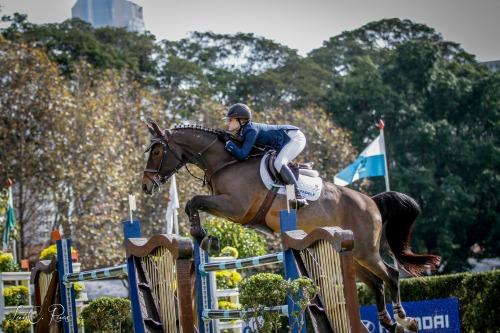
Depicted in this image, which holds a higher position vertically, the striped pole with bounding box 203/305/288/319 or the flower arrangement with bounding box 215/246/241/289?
the flower arrangement with bounding box 215/246/241/289

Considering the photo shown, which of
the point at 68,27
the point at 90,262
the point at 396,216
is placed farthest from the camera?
the point at 68,27

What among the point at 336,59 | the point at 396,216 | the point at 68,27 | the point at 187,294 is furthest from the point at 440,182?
the point at 187,294

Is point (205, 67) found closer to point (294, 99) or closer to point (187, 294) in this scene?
point (294, 99)

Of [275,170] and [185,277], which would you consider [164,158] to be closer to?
[275,170]

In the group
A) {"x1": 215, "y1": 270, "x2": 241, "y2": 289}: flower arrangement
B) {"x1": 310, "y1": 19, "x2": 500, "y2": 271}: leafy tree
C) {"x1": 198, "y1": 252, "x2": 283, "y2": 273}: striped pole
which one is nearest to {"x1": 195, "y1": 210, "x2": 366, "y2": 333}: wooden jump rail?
{"x1": 198, "y1": 252, "x2": 283, "y2": 273}: striped pole

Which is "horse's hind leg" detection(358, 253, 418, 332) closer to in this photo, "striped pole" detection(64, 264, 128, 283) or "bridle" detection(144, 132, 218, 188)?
"bridle" detection(144, 132, 218, 188)

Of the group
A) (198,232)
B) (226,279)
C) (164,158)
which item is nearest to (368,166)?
(226,279)

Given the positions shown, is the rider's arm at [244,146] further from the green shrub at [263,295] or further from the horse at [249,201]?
the green shrub at [263,295]

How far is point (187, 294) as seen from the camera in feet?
23.9

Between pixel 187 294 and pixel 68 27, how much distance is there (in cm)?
3357

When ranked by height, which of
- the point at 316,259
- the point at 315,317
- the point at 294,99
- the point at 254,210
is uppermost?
the point at 294,99

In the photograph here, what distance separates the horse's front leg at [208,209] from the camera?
837 cm

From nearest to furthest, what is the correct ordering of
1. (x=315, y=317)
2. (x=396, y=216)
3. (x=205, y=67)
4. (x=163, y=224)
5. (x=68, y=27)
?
(x=315, y=317)
(x=396, y=216)
(x=163, y=224)
(x=68, y=27)
(x=205, y=67)

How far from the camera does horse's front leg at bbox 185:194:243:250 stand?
8.37 meters
